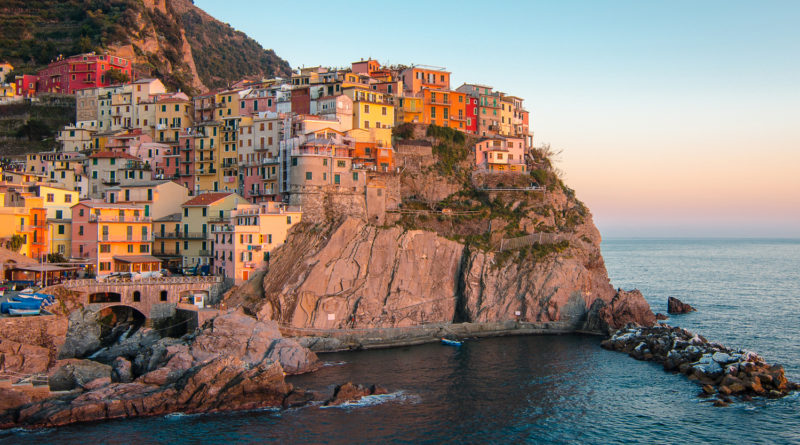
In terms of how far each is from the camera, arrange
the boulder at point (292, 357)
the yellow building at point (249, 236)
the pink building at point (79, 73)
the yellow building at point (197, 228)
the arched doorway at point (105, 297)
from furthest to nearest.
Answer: the pink building at point (79, 73)
the yellow building at point (197, 228)
the yellow building at point (249, 236)
the arched doorway at point (105, 297)
the boulder at point (292, 357)

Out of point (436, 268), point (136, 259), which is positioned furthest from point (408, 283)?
point (136, 259)

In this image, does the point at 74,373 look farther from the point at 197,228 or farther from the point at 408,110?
the point at 408,110

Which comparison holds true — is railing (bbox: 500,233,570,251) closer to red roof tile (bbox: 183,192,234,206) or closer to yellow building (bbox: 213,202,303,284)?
yellow building (bbox: 213,202,303,284)

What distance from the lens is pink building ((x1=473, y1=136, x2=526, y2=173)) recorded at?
2955 inches

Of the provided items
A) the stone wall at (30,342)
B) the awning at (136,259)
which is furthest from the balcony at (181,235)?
the stone wall at (30,342)

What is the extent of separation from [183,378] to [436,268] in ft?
88.9

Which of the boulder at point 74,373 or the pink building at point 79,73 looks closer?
the boulder at point 74,373

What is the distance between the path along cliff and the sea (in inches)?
151

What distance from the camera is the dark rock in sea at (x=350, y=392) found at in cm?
3947

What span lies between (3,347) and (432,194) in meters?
41.2

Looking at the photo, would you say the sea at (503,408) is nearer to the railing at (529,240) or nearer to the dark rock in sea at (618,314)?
the dark rock in sea at (618,314)

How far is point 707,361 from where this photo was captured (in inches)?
1817

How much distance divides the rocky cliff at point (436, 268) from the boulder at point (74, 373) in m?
13.6

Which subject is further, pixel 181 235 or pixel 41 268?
pixel 181 235
